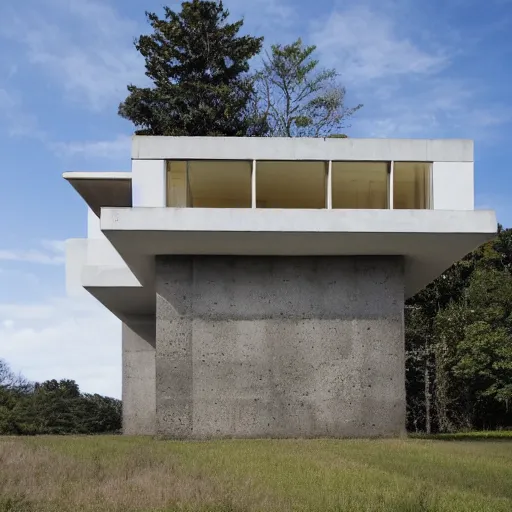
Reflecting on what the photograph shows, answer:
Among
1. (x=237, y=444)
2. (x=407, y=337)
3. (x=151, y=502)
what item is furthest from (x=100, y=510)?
(x=407, y=337)

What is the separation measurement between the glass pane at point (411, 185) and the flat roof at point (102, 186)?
779 cm

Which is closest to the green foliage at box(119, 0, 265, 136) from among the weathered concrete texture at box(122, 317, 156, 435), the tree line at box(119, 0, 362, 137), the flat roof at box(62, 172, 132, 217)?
the tree line at box(119, 0, 362, 137)

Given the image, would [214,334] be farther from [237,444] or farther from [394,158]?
[394,158]

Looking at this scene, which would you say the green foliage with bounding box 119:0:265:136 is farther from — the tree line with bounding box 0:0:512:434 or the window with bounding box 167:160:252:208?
the window with bounding box 167:160:252:208

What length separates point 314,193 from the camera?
1975cm

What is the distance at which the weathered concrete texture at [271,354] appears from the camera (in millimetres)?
19828

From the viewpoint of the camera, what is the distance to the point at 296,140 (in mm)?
19516

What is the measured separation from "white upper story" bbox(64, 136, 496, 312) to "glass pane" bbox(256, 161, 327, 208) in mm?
26

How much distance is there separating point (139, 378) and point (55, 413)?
52.2 feet

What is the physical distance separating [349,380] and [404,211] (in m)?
4.63

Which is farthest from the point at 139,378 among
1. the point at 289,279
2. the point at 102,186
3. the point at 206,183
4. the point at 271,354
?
the point at 206,183

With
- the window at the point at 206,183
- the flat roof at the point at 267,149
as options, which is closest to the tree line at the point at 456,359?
the flat roof at the point at 267,149

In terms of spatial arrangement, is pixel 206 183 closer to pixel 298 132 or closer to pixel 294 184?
pixel 294 184

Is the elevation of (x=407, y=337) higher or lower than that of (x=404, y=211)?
lower
